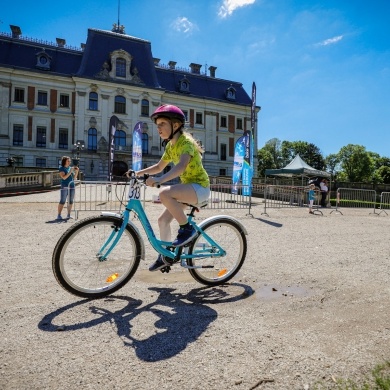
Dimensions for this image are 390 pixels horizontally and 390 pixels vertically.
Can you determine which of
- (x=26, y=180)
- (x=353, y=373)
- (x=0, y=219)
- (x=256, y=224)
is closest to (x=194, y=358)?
(x=353, y=373)

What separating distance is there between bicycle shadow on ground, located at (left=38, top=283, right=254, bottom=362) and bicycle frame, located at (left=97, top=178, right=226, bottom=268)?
1.38ft

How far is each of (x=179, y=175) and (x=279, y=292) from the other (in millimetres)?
1725

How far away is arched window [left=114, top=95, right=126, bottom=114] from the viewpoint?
42688 millimetres

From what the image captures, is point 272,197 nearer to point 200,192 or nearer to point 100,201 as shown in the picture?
point 100,201

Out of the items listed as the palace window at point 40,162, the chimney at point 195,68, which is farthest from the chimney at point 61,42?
the chimney at point 195,68

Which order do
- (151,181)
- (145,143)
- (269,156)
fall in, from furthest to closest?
(269,156) < (145,143) < (151,181)

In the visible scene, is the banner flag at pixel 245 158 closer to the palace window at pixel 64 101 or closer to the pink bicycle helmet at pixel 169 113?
the pink bicycle helmet at pixel 169 113

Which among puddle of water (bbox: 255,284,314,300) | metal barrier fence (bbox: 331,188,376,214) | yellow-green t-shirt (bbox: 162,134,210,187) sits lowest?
puddle of water (bbox: 255,284,314,300)

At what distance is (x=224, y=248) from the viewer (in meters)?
3.78

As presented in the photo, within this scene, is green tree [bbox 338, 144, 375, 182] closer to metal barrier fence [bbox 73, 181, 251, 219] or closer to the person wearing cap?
metal barrier fence [bbox 73, 181, 251, 219]

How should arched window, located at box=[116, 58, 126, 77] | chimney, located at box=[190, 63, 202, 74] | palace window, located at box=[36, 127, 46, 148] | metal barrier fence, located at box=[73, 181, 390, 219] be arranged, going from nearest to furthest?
metal barrier fence, located at box=[73, 181, 390, 219] < palace window, located at box=[36, 127, 46, 148] < arched window, located at box=[116, 58, 126, 77] < chimney, located at box=[190, 63, 202, 74]

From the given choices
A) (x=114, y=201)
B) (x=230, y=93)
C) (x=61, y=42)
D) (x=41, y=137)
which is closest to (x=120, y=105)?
(x=41, y=137)

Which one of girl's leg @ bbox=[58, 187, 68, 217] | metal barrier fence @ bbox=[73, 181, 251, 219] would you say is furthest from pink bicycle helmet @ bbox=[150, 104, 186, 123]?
metal barrier fence @ bbox=[73, 181, 251, 219]

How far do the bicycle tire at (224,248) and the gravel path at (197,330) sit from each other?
152 mm
